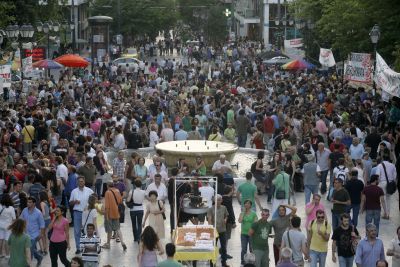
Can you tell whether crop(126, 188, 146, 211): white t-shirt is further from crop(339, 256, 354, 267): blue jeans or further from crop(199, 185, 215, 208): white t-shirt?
crop(339, 256, 354, 267): blue jeans

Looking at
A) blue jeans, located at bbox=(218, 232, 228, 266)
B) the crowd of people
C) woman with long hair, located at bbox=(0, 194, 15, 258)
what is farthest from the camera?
blue jeans, located at bbox=(218, 232, 228, 266)

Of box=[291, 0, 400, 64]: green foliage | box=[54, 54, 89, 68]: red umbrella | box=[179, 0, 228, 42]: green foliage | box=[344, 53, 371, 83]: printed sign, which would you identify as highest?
box=[291, 0, 400, 64]: green foliage

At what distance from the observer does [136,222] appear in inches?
883

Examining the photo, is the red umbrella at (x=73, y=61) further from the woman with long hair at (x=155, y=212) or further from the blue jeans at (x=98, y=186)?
the woman with long hair at (x=155, y=212)

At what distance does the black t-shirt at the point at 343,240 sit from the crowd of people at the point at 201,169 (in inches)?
0.6

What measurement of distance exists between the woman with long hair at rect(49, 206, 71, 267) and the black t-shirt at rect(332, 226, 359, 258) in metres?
4.65

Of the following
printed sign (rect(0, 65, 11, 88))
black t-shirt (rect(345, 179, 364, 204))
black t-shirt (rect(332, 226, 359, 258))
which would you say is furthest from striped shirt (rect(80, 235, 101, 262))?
printed sign (rect(0, 65, 11, 88))

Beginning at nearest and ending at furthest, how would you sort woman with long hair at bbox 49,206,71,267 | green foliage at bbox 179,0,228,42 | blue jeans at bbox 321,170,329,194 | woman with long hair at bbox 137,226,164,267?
1. woman with long hair at bbox 137,226,164,267
2. woman with long hair at bbox 49,206,71,267
3. blue jeans at bbox 321,170,329,194
4. green foliage at bbox 179,0,228,42

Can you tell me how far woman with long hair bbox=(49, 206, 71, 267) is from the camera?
19.3 meters

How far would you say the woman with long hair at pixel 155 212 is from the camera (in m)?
21.2

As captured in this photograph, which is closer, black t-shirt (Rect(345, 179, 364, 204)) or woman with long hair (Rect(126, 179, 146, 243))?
woman with long hair (Rect(126, 179, 146, 243))

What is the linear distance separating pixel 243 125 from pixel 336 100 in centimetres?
765

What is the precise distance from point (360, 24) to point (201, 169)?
19881 millimetres

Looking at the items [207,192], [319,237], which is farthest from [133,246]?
[319,237]
